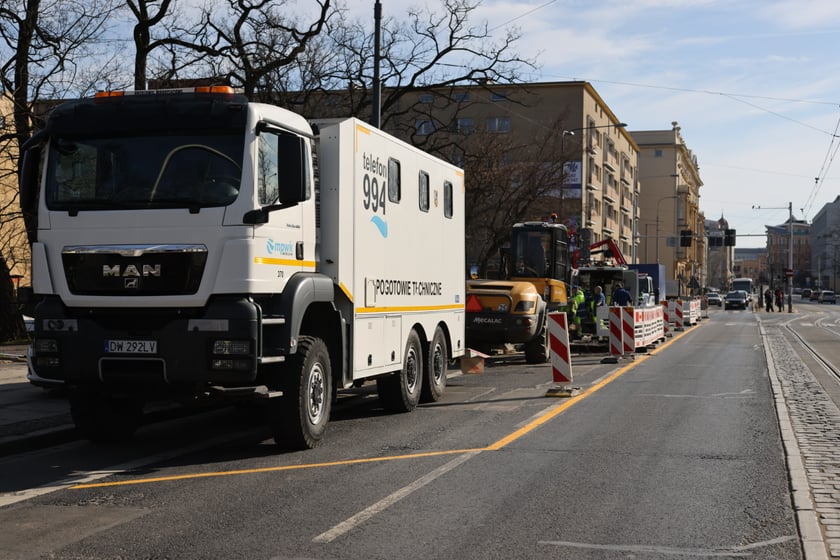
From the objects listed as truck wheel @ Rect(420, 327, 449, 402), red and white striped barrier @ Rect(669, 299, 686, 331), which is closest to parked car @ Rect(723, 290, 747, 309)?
red and white striped barrier @ Rect(669, 299, 686, 331)

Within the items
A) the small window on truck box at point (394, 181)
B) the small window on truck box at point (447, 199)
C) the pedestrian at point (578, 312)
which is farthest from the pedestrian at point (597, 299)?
the small window on truck box at point (394, 181)

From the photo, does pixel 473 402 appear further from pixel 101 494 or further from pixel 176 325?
pixel 101 494

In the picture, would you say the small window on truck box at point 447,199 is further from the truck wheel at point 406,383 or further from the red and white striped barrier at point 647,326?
the red and white striped barrier at point 647,326

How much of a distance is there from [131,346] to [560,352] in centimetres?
768

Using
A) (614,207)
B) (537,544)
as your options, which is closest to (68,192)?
(537,544)

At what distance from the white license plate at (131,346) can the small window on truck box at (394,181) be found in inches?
150

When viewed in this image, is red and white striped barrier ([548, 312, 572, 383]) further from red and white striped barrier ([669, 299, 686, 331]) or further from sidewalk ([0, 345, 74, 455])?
red and white striped barrier ([669, 299, 686, 331])

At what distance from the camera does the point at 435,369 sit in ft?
44.3

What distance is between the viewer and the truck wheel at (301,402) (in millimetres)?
8945

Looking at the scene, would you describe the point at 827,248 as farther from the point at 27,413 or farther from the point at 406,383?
the point at 27,413

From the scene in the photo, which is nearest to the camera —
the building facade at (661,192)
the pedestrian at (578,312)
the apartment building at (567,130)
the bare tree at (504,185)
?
the pedestrian at (578,312)

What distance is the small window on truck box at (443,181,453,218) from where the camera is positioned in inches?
538

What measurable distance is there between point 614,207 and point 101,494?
8296cm

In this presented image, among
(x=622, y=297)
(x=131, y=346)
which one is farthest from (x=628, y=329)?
(x=131, y=346)
